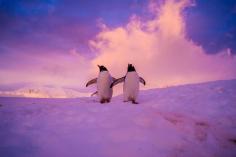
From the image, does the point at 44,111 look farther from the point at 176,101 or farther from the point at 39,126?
the point at 176,101

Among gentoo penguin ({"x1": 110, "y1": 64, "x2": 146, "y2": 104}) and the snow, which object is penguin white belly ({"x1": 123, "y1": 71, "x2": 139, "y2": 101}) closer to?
gentoo penguin ({"x1": 110, "y1": 64, "x2": 146, "y2": 104})

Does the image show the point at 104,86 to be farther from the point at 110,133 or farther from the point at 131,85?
the point at 110,133

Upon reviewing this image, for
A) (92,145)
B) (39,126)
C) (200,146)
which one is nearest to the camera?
(92,145)

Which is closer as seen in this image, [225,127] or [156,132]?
[156,132]

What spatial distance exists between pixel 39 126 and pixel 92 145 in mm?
1900

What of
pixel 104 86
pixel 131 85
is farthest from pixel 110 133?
pixel 104 86

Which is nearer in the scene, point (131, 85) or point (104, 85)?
point (131, 85)

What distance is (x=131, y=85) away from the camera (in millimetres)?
11391

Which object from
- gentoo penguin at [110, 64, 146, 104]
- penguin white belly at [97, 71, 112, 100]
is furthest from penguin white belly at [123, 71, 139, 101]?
penguin white belly at [97, 71, 112, 100]

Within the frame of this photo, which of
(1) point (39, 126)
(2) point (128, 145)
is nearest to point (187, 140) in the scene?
(2) point (128, 145)

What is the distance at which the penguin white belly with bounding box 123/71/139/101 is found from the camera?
37.5 feet

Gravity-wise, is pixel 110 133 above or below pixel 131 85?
below

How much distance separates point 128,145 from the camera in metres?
5.65

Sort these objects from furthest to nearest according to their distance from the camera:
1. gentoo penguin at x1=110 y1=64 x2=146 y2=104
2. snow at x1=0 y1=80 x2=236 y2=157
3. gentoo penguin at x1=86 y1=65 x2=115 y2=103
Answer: gentoo penguin at x1=86 y1=65 x2=115 y2=103 → gentoo penguin at x1=110 y1=64 x2=146 y2=104 → snow at x1=0 y1=80 x2=236 y2=157
